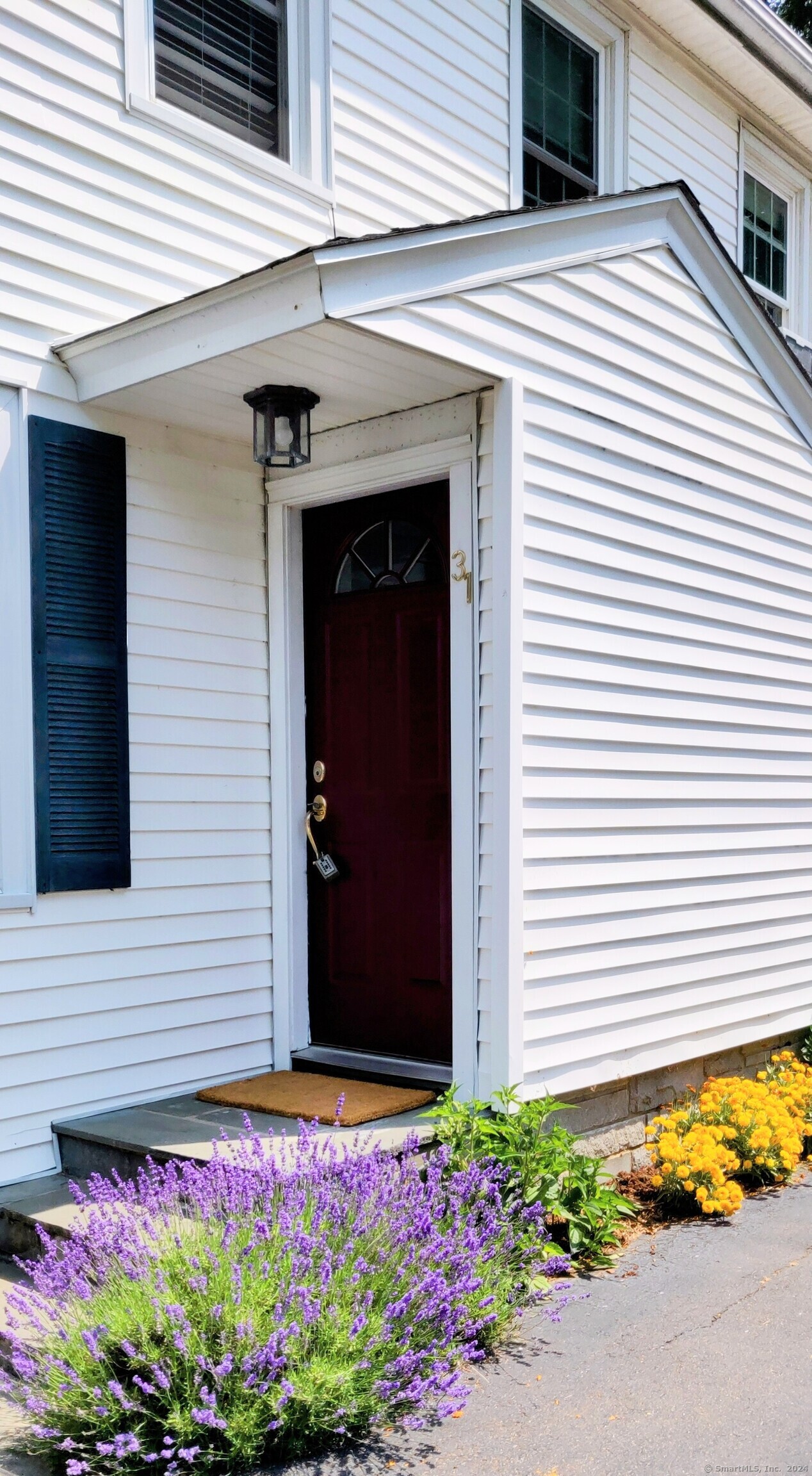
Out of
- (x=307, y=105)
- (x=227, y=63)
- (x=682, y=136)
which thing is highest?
(x=682, y=136)

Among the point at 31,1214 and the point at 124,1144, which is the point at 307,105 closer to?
the point at 124,1144

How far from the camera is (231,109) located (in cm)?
519

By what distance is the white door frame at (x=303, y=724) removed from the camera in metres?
4.38

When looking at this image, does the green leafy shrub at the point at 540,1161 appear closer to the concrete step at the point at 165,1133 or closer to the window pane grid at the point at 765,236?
the concrete step at the point at 165,1133

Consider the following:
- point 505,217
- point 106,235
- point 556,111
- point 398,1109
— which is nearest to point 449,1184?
point 398,1109

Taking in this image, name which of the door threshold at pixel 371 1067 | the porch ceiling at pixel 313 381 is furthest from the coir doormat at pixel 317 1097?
the porch ceiling at pixel 313 381

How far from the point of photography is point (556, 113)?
22.8ft

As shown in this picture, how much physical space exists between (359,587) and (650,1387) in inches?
123

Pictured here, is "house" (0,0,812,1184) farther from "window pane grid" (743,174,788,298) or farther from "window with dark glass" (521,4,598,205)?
"window pane grid" (743,174,788,298)

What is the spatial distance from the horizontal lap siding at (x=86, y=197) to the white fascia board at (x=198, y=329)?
0.16m

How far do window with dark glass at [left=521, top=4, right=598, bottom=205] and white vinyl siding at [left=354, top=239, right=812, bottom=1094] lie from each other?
6.11ft

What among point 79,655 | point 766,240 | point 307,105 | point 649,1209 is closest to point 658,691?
point 649,1209

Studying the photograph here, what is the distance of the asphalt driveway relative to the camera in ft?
9.30

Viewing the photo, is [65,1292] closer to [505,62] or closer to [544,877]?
[544,877]
